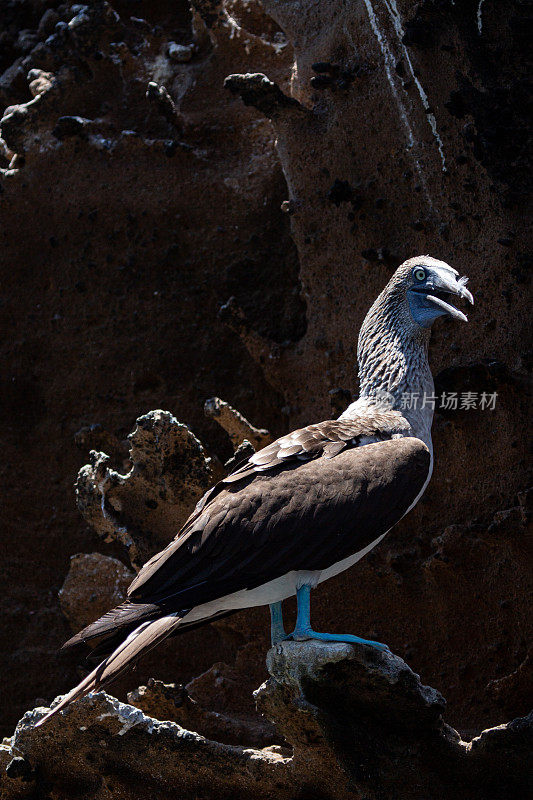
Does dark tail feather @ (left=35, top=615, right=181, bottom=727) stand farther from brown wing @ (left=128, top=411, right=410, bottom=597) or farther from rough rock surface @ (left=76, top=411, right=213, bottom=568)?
rough rock surface @ (left=76, top=411, right=213, bottom=568)

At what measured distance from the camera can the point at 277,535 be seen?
15.6 feet

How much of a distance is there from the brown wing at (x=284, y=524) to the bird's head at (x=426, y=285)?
0.93m

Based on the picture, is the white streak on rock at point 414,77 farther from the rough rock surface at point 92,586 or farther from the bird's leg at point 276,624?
the rough rock surface at point 92,586

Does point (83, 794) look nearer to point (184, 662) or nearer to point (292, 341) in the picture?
point (184, 662)

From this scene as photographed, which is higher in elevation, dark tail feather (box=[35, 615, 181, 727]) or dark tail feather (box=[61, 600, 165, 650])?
dark tail feather (box=[61, 600, 165, 650])

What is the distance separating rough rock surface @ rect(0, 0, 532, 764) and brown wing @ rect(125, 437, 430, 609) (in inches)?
→ 63.5

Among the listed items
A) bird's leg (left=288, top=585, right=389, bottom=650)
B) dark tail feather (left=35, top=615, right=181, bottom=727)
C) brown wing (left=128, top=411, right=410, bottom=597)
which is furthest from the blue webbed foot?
brown wing (left=128, top=411, right=410, bottom=597)

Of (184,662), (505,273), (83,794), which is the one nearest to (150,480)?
(184,662)

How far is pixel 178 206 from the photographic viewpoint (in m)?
8.52

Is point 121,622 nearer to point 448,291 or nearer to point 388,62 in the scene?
point 448,291

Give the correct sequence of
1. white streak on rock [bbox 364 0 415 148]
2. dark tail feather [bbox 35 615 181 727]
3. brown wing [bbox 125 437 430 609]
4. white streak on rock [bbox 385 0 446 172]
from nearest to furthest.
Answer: dark tail feather [bbox 35 615 181 727] → brown wing [bbox 125 437 430 609] → white streak on rock [bbox 385 0 446 172] → white streak on rock [bbox 364 0 415 148]

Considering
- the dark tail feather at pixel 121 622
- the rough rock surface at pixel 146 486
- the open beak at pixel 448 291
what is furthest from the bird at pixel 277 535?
the rough rock surface at pixel 146 486

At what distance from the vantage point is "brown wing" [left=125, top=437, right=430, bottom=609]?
471 centimetres

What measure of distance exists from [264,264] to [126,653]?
4449mm
